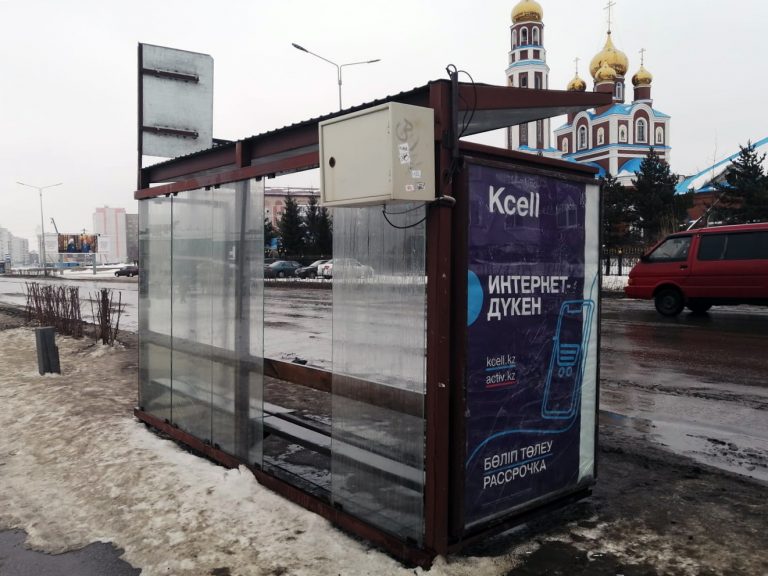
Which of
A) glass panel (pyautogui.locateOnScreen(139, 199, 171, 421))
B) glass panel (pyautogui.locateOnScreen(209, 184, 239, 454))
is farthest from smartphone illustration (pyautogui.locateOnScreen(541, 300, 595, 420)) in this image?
glass panel (pyautogui.locateOnScreen(139, 199, 171, 421))

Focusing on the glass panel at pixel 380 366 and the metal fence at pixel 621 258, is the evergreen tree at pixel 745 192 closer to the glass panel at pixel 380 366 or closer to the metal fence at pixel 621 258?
the metal fence at pixel 621 258

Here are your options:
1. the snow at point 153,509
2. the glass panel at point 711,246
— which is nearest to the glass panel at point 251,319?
the snow at point 153,509

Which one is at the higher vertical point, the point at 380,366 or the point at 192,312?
the point at 192,312

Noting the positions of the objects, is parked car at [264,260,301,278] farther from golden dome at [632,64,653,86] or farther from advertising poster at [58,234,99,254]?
golden dome at [632,64,653,86]

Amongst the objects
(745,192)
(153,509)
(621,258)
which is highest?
(745,192)

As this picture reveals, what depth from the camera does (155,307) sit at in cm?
601

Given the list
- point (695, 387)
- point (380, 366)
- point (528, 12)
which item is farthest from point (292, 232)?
point (380, 366)

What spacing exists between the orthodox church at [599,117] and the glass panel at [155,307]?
68.5m

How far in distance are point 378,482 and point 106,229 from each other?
176 metres

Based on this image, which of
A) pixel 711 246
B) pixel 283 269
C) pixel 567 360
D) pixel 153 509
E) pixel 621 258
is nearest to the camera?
pixel 567 360

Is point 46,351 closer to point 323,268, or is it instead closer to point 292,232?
point 323,268

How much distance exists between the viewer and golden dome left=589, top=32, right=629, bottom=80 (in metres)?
72.8

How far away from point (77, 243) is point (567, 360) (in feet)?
297

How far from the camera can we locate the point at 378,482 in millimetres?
3586
